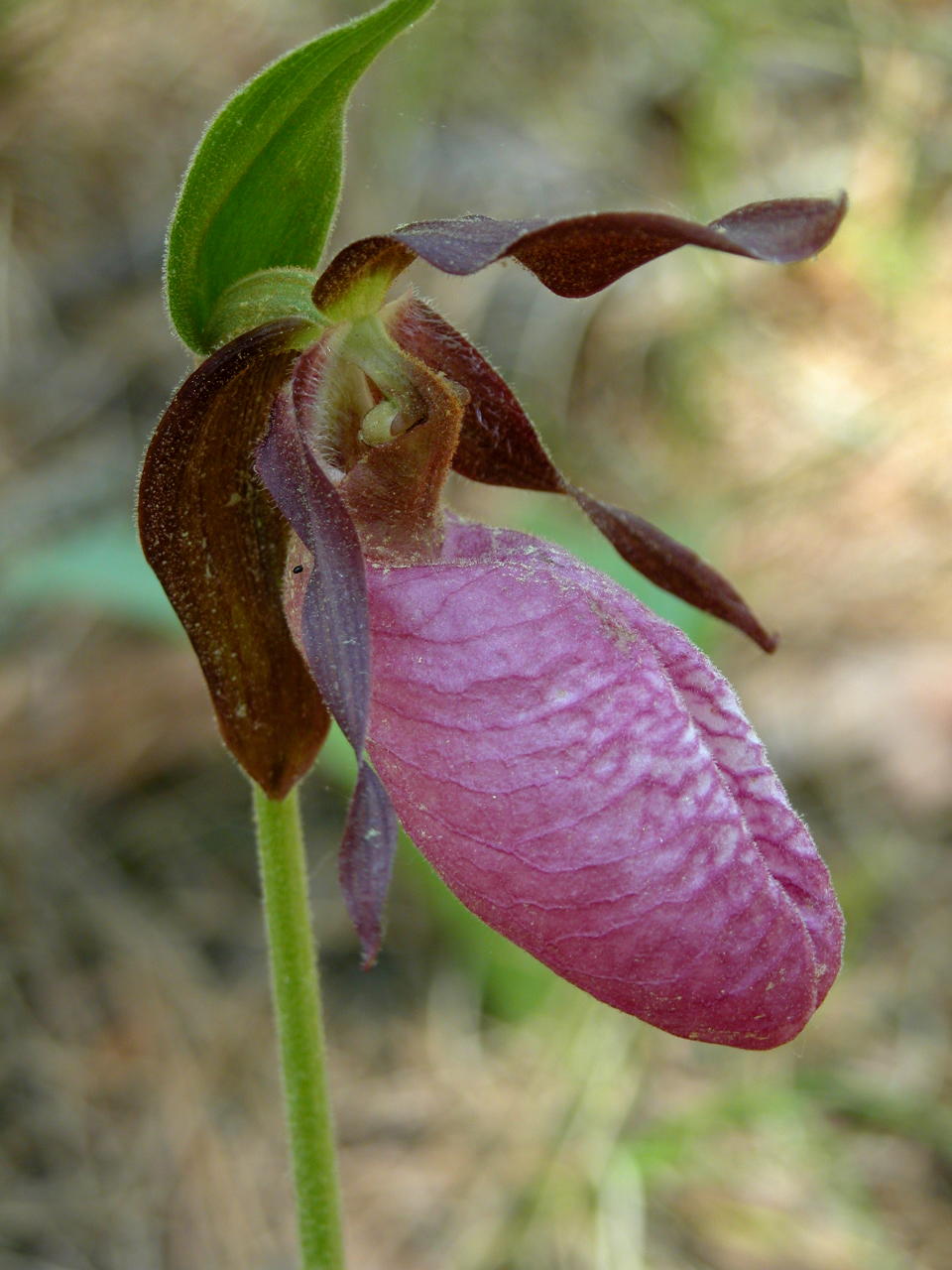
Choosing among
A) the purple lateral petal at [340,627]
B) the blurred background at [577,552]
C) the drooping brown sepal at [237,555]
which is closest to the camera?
the purple lateral petal at [340,627]

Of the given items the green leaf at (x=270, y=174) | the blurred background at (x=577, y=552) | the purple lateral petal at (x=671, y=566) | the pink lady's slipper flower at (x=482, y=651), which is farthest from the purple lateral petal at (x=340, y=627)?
the blurred background at (x=577, y=552)

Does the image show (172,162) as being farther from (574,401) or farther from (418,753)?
(418,753)

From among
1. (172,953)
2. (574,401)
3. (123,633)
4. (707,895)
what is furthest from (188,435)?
(574,401)

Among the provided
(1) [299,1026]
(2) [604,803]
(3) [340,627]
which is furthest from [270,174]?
(1) [299,1026]

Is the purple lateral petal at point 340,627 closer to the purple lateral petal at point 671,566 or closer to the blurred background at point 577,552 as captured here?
the purple lateral petal at point 671,566

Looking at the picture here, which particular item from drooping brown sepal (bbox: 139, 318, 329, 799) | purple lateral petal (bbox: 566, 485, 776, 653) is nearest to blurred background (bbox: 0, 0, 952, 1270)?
purple lateral petal (bbox: 566, 485, 776, 653)

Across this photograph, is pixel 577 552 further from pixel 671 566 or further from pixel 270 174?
pixel 270 174

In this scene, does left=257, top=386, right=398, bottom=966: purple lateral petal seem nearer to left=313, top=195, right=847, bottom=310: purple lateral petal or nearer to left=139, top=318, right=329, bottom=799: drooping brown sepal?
left=139, top=318, right=329, bottom=799: drooping brown sepal
